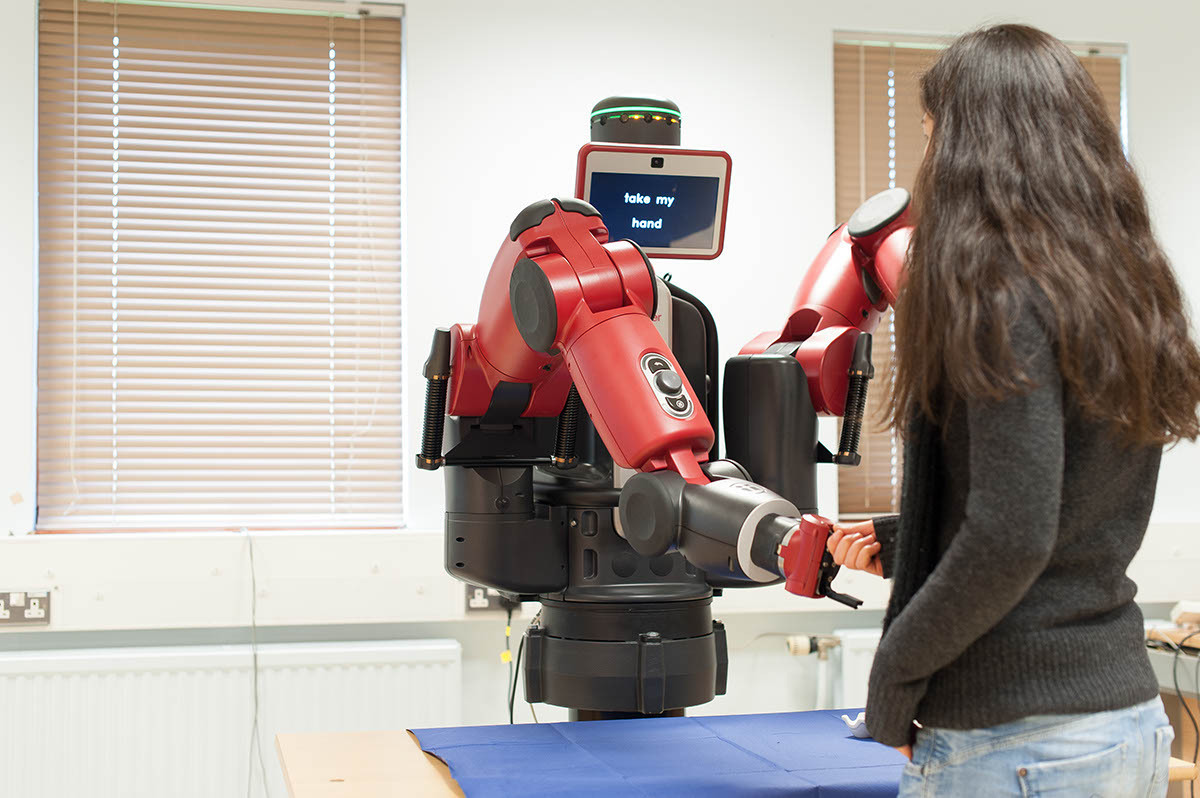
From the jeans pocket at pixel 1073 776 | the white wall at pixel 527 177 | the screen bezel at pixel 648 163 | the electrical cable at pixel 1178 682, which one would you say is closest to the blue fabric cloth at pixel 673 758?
the jeans pocket at pixel 1073 776

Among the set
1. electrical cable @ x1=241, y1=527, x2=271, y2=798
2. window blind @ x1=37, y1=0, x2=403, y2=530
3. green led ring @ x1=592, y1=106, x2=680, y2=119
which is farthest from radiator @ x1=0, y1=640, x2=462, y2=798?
green led ring @ x1=592, y1=106, x2=680, y2=119

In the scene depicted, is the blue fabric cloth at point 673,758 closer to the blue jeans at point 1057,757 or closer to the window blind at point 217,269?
the blue jeans at point 1057,757

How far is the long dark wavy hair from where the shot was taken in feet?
3.24

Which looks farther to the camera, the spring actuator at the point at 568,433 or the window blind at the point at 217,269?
the window blind at the point at 217,269

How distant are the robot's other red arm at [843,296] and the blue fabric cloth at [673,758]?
1.68 feet

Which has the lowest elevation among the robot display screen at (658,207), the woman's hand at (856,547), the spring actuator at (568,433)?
the woman's hand at (856,547)

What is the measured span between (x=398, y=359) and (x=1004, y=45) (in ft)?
7.06

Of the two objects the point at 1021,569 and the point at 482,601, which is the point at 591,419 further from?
the point at 482,601

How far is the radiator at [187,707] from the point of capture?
8.85ft

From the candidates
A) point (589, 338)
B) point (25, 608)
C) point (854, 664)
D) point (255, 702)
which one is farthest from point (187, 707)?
point (589, 338)

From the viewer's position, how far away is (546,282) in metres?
1.44

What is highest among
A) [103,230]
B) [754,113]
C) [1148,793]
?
[754,113]

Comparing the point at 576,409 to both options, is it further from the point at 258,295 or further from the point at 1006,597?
the point at 258,295

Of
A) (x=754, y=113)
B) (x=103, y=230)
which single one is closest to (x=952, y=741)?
(x=754, y=113)
